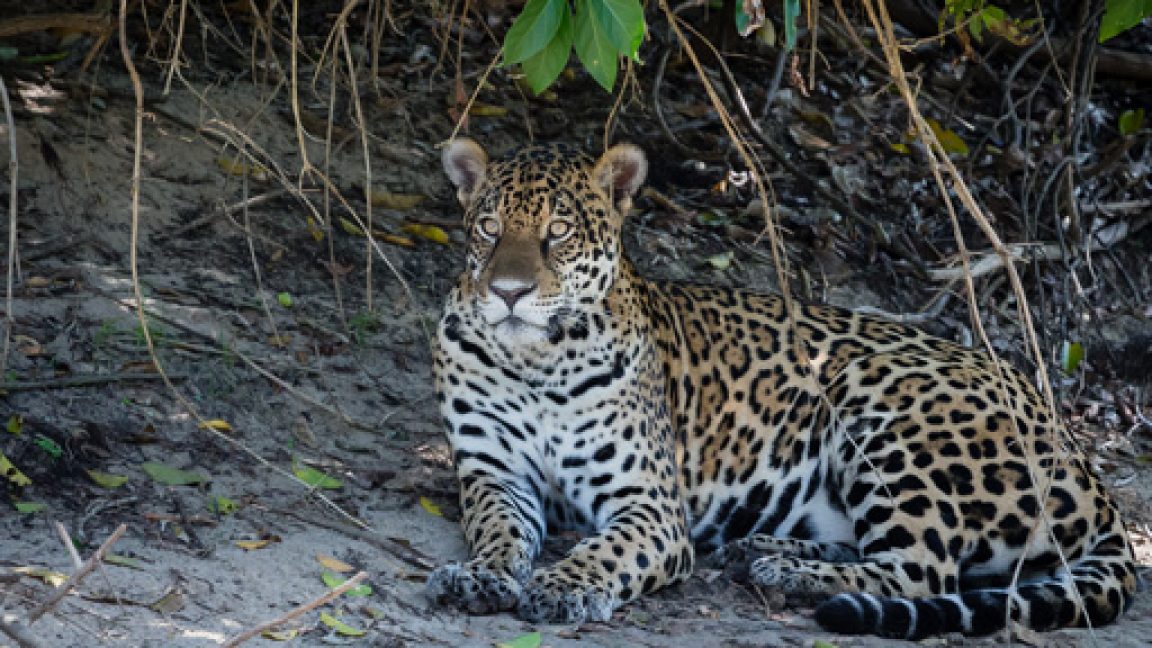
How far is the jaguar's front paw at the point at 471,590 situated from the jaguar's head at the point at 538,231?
1.12 metres

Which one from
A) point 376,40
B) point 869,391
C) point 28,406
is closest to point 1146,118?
point 869,391

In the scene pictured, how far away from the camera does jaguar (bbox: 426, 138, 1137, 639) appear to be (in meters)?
6.64

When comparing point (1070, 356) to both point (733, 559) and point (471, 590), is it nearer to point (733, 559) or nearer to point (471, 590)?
point (733, 559)

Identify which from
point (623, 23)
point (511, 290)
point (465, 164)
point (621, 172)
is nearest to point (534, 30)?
point (623, 23)

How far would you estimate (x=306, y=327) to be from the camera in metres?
8.69

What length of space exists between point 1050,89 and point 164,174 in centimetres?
674

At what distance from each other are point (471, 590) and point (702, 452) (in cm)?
195

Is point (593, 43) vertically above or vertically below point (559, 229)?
above

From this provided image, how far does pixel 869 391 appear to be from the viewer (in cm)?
773

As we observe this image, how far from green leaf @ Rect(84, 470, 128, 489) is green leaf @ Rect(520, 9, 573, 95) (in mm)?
2631

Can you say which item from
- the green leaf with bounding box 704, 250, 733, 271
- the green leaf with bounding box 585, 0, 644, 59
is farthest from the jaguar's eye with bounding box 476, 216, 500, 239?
the green leaf with bounding box 704, 250, 733, 271

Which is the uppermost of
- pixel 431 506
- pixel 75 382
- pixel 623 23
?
pixel 623 23

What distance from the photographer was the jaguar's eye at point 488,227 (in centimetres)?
688

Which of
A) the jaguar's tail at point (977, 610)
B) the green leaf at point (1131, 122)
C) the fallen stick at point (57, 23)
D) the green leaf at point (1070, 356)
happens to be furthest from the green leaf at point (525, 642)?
the green leaf at point (1131, 122)
